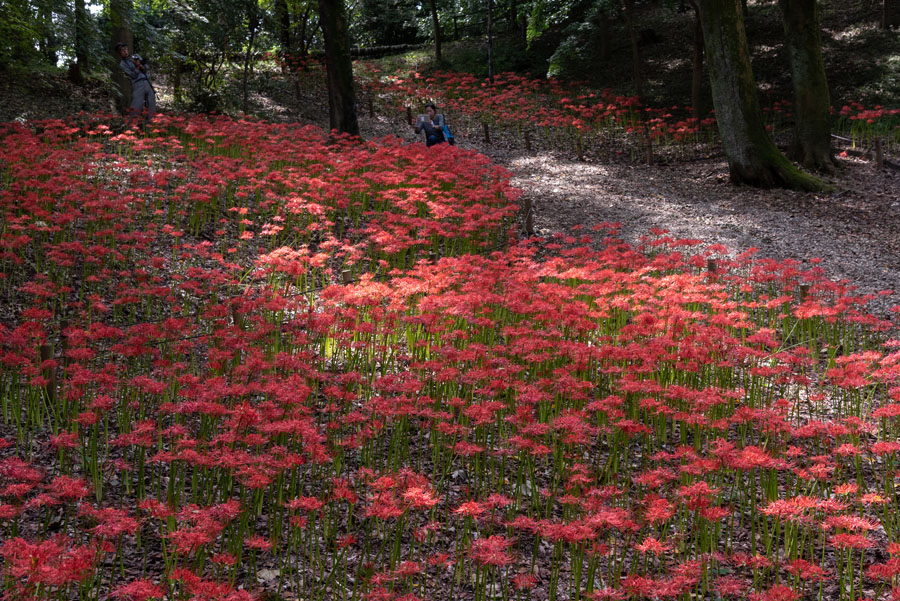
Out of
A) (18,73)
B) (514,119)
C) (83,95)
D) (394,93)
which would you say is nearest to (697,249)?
(514,119)

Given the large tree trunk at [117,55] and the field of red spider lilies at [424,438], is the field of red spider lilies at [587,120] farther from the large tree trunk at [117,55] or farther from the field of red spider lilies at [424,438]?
the field of red spider lilies at [424,438]

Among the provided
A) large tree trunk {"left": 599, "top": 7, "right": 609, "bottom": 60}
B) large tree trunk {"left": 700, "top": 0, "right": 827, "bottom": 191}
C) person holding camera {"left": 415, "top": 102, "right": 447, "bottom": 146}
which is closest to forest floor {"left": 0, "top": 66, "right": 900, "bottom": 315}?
large tree trunk {"left": 700, "top": 0, "right": 827, "bottom": 191}

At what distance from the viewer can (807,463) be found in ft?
17.8

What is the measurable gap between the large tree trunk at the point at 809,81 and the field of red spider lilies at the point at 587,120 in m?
1.40

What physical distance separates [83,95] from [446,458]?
1694 cm

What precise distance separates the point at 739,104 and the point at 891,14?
12.5 m

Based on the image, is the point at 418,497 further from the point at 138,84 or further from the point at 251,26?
the point at 251,26

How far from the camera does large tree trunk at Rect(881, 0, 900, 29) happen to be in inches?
866

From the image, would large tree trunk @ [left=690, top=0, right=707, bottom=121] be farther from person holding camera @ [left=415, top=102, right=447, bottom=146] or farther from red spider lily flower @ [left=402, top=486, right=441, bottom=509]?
red spider lily flower @ [left=402, top=486, right=441, bottom=509]

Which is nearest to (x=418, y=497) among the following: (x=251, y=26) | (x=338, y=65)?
(x=338, y=65)

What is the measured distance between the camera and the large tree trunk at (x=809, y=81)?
14695 mm

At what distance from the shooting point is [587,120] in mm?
20703

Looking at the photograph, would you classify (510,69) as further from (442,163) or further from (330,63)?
(442,163)

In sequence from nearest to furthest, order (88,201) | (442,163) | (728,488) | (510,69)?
(728,488)
(88,201)
(442,163)
(510,69)
